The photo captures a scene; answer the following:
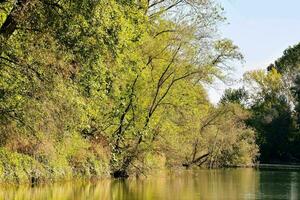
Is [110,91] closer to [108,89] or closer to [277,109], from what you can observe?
[108,89]

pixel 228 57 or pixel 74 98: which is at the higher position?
pixel 228 57

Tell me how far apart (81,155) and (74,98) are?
1297 cm

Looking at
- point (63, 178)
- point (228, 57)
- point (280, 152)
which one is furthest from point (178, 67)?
point (280, 152)

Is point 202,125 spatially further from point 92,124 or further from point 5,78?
point 5,78

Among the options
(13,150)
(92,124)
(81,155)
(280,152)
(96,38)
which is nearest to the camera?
(96,38)

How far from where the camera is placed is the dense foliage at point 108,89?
1443 cm

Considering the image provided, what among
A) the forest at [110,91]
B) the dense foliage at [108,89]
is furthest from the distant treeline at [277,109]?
the dense foliage at [108,89]

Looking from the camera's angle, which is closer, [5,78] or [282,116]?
[5,78]

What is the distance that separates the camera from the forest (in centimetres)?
1445

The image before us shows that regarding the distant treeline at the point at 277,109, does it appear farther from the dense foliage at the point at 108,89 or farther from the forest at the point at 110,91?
the dense foliage at the point at 108,89

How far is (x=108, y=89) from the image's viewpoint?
26.1 metres

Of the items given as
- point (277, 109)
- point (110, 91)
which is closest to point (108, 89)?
point (110, 91)

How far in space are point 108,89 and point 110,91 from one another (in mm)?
479

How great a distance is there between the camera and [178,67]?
34969 millimetres
